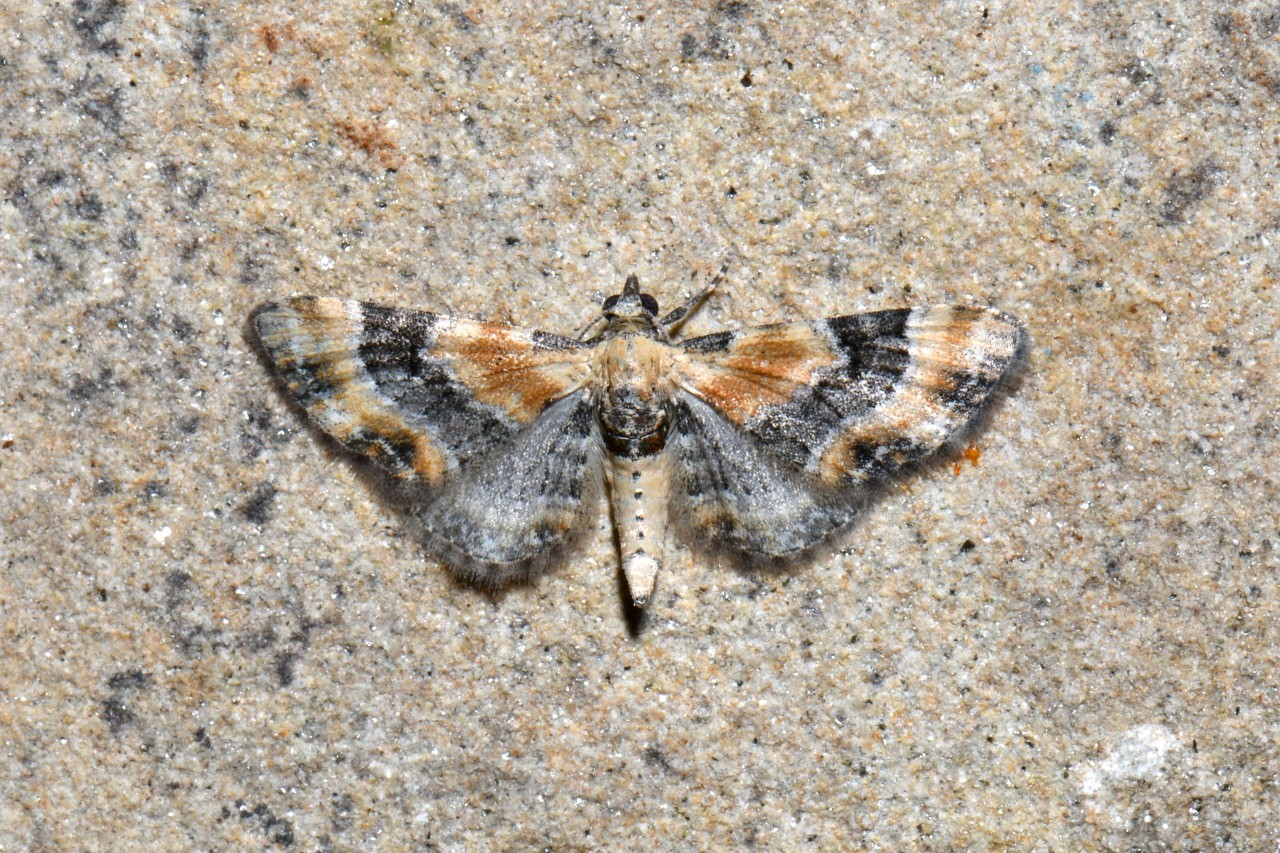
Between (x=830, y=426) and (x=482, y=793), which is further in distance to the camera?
(x=482, y=793)

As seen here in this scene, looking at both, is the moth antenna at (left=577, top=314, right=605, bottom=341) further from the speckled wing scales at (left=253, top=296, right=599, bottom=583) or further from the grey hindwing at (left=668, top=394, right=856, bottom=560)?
the grey hindwing at (left=668, top=394, right=856, bottom=560)

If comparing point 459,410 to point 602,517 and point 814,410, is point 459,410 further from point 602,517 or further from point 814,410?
point 814,410

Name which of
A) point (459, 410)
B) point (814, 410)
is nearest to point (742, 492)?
point (814, 410)

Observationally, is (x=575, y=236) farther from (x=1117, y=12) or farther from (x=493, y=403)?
(x=1117, y=12)

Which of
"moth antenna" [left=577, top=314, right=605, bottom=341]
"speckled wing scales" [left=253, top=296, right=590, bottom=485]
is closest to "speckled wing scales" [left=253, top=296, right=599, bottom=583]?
"speckled wing scales" [left=253, top=296, right=590, bottom=485]

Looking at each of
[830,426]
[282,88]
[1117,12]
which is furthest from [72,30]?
[1117,12]
